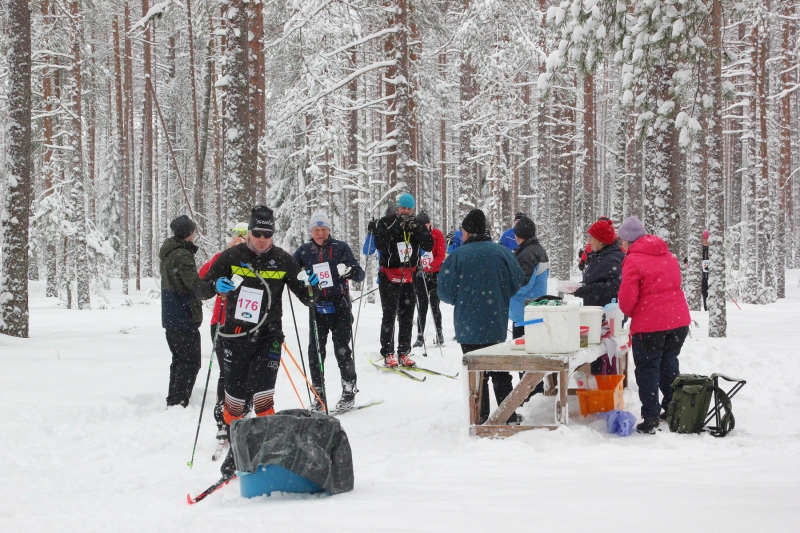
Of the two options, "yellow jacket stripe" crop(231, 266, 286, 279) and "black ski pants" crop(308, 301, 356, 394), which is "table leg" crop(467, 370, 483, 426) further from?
"black ski pants" crop(308, 301, 356, 394)

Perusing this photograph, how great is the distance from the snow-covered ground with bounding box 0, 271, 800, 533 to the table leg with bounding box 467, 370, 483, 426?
0.18m

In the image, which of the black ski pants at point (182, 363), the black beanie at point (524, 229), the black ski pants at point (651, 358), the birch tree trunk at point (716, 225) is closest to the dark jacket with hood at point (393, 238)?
the black beanie at point (524, 229)

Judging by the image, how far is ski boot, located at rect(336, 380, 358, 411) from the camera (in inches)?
296

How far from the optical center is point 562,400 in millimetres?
5668

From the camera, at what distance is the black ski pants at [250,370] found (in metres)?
5.52

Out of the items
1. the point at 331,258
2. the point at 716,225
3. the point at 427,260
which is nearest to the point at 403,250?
the point at 427,260

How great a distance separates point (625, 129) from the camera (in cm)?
2294

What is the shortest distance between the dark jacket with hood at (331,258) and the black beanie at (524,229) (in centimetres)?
193

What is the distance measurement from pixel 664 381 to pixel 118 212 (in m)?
32.6

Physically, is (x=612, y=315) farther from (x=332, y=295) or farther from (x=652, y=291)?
(x=332, y=295)

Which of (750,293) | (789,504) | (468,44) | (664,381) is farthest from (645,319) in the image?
(750,293)

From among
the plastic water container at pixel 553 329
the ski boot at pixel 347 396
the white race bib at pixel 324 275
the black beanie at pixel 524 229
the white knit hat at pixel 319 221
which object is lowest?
the ski boot at pixel 347 396

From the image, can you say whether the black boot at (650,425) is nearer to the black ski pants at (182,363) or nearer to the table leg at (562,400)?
the table leg at (562,400)

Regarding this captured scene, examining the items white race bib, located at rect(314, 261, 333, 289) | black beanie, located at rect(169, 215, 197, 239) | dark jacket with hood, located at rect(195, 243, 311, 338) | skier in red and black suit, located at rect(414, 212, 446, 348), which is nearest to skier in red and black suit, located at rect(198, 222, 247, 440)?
dark jacket with hood, located at rect(195, 243, 311, 338)
